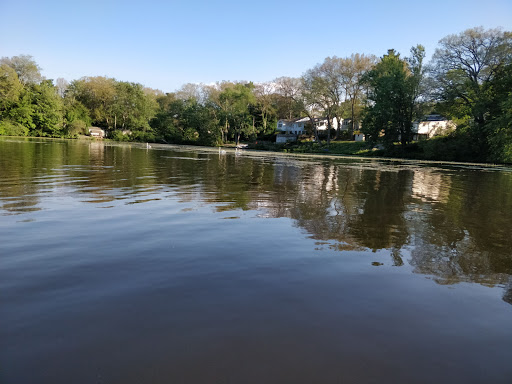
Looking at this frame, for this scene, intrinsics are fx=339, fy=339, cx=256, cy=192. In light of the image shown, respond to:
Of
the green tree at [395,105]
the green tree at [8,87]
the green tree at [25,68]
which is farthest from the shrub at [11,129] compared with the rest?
the green tree at [395,105]

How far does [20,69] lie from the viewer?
86312mm

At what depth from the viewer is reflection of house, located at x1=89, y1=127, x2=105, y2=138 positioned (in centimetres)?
10183

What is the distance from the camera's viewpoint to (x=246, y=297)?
4352 millimetres

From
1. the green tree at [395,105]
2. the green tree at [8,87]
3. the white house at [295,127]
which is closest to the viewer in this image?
the green tree at [395,105]

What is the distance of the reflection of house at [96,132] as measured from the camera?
102 metres

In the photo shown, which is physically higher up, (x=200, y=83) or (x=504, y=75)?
(x=200, y=83)

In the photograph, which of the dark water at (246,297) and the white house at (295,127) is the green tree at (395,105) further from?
the dark water at (246,297)

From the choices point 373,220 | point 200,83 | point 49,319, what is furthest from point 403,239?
point 200,83

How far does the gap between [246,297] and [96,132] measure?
4439 inches

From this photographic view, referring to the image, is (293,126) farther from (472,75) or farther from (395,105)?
(472,75)

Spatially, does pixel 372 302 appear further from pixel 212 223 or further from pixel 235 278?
→ pixel 212 223

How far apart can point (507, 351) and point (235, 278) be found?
324cm

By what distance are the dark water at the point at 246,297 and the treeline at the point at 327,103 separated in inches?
1725

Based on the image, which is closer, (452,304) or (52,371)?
(52,371)
